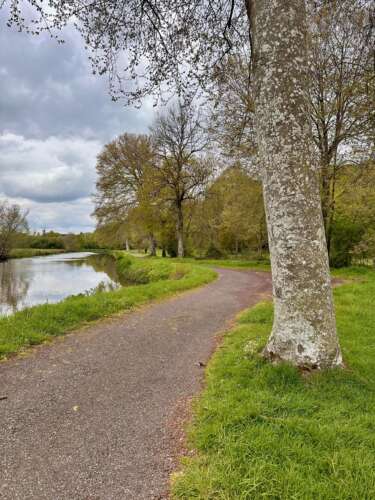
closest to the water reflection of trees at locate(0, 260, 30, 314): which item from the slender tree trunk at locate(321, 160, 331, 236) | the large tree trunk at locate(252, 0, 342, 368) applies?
the large tree trunk at locate(252, 0, 342, 368)

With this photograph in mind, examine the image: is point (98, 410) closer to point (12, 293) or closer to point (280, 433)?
point (280, 433)

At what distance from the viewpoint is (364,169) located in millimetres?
11016

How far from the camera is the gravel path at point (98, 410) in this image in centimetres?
213

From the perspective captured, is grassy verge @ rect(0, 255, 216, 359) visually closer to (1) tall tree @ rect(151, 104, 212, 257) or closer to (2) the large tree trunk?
(2) the large tree trunk

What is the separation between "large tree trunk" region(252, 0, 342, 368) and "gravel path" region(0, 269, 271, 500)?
170 cm

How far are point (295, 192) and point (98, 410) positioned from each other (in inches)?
136

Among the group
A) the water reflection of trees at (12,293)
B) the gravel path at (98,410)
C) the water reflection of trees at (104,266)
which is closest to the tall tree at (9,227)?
the water reflection of trees at (104,266)

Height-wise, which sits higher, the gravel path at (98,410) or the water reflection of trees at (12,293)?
the gravel path at (98,410)

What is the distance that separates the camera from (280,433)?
8.14 ft

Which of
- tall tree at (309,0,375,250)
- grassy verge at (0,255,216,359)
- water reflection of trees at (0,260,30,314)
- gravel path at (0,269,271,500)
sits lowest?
water reflection of trees at (0,260,30,314)

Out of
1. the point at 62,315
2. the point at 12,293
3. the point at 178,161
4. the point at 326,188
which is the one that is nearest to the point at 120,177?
the point at 178,161

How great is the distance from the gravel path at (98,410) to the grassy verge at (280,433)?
0.33 metres

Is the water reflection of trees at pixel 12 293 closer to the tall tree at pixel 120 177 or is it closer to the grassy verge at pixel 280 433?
the grassy verge at pixel 280 433

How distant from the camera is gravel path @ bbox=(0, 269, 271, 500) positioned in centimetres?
213
